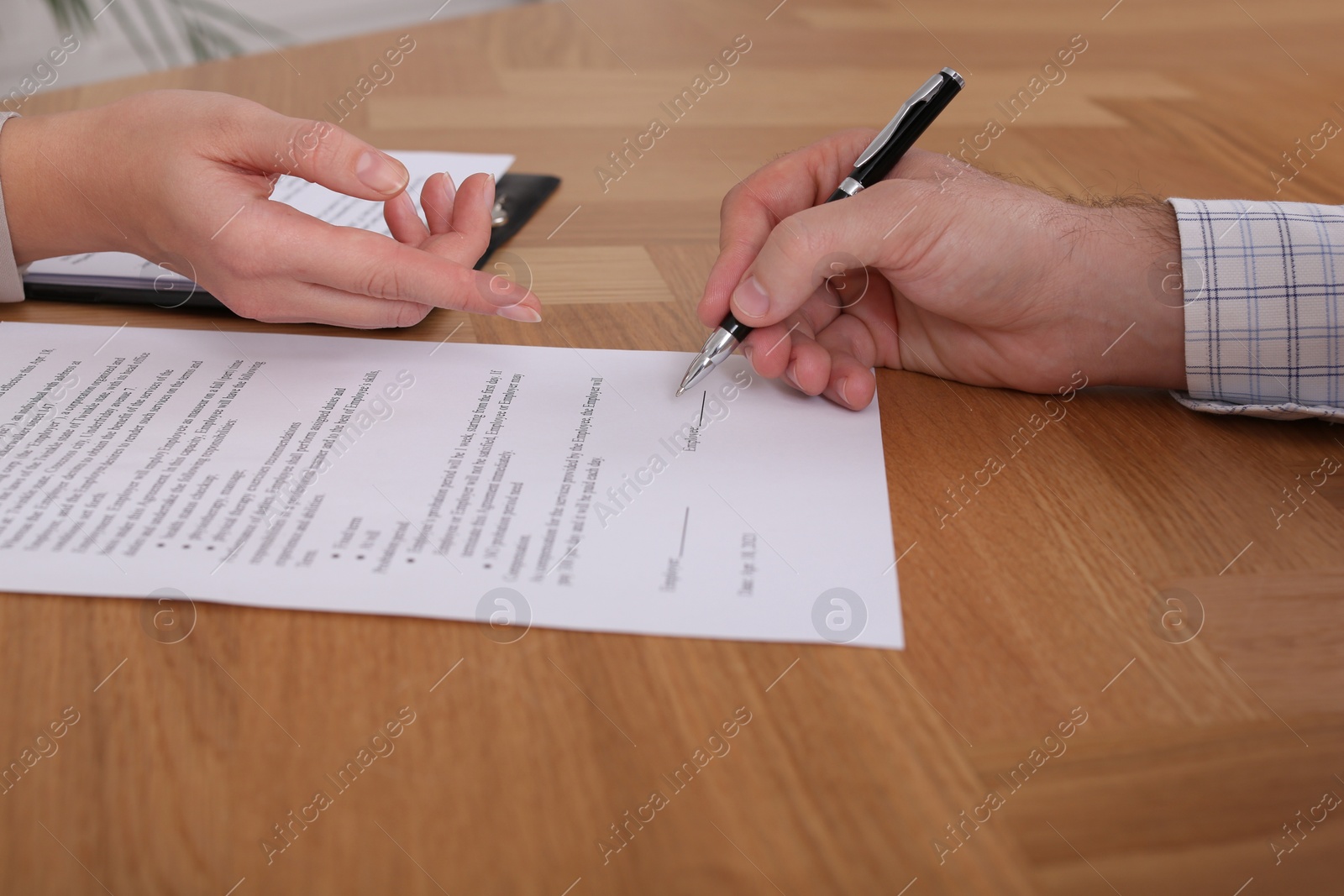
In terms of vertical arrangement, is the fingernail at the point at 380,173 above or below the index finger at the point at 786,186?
above

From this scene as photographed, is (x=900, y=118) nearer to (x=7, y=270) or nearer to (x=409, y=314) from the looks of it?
(x=409, y=314)

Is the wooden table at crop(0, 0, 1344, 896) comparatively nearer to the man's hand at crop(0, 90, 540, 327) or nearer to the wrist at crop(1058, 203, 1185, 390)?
the wrist at crop(1058, 203, 1185, 390)

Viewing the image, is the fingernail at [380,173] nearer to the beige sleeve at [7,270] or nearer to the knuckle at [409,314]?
the knuckle at [409,314]

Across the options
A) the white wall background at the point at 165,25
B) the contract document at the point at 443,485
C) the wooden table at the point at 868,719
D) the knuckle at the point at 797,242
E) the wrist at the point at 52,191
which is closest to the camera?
the wooden table at the point at 868,719

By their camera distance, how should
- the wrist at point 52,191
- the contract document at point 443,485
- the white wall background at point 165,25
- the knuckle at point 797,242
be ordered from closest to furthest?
the contract document at point 443,485
the knuckle at point 797,242
the wrist at point 52,191
the white wall background at point 165,25

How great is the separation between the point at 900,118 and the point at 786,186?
0.34 feet

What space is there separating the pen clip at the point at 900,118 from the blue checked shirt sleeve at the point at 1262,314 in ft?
0.69

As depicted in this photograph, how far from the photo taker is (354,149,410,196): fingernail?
658mm

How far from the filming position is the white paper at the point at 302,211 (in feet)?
2.64

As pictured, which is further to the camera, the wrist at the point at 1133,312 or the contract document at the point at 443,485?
the wrist at the point at 1133,312

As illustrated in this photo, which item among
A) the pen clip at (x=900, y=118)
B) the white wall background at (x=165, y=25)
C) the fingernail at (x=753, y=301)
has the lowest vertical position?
the fingernail at (x=753, y=301)

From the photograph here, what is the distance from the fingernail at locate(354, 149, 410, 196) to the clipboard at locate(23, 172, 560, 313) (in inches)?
6.2

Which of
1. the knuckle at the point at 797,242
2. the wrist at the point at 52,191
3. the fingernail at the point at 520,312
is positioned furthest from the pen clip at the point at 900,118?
the wrist at the point at 52,191

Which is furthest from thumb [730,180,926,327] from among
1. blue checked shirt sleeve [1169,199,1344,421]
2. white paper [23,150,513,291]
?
white paper [23,150,513,291]
